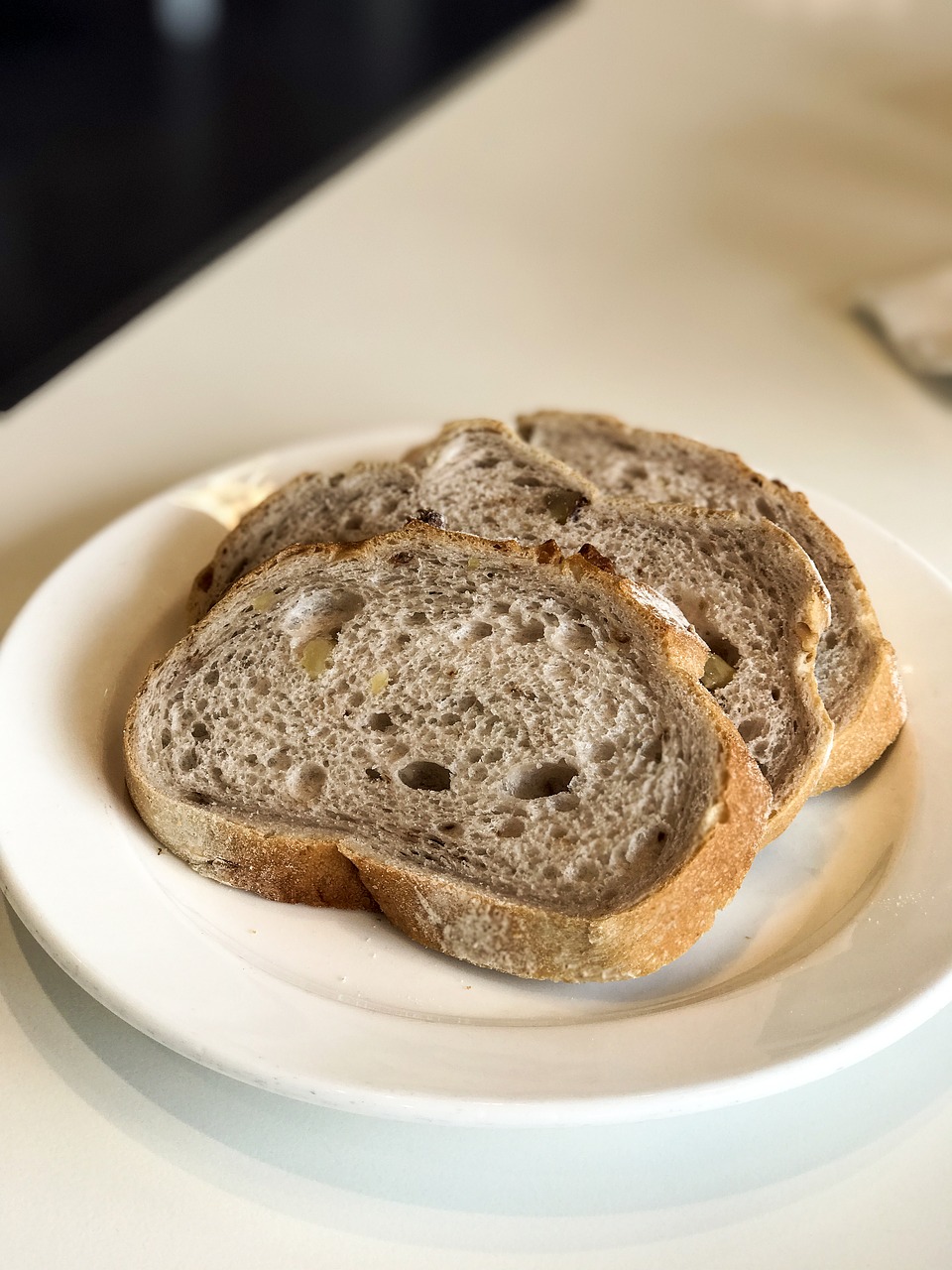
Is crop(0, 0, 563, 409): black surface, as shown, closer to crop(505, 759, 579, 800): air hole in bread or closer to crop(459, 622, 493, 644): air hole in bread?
crop(459, 622, 493, 644): air hole in bread

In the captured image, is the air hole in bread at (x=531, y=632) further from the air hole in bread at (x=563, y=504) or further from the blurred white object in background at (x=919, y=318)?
the blurred white object in background at (x=919, y=318)

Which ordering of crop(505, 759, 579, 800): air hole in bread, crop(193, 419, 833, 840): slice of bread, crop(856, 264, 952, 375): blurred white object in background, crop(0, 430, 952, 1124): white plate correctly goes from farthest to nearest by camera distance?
crop(856, 264, 952, 375): blurred white object in background < crop(193, 419, 833, 840): slice of bread < crop(505, 759, 579, 800): air hole in bread < crop(0, 430, 952, 1124): white plate

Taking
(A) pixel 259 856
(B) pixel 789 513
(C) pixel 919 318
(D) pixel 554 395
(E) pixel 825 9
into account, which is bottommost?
(A) pixel 259 856

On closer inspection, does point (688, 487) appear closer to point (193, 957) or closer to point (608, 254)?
point (193, 957)

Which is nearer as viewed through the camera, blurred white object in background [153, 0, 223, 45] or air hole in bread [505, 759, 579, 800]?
air hole in bread [505, 759, 579, 800]

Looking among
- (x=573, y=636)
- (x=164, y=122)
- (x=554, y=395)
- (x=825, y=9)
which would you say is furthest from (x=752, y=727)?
(x=825, y=9)

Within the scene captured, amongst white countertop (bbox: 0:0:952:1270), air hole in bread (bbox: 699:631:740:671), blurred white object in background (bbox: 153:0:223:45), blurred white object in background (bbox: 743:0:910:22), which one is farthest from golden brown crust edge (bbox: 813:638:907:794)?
blurred white object in background (bbox: 153:0:223:45)

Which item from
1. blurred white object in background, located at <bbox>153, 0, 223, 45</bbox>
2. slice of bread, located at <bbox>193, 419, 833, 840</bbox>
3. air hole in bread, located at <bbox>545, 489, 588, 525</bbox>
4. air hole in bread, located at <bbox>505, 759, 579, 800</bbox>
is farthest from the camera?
blurred white object in background, located at <bbox>153, 0, 223, 45</bbox>

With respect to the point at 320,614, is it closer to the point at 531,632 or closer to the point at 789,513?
the point at 531,632
